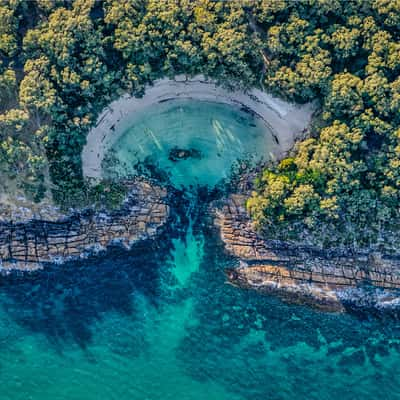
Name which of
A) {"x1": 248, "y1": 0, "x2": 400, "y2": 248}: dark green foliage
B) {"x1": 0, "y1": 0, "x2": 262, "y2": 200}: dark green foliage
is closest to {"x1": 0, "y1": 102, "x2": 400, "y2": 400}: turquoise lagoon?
A: {"x1": 0, "y1": 0, "x2": 262, "y2": 200}: dark green foliage

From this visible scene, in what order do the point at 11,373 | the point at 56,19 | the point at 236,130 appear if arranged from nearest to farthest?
the point at 56,19
the point at 11,373
the point at 236,130

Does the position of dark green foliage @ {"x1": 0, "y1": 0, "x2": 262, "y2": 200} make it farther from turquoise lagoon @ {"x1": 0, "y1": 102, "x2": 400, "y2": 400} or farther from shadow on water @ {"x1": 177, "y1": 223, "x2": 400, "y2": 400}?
shadow on water @ {"x1": 177, "y1": 223, "x2": 400, "y2": 400}

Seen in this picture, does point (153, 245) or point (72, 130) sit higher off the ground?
point (72, 130)

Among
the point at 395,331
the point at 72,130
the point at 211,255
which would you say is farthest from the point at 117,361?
the point at 395,331

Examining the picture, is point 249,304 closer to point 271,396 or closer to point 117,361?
point 271,396

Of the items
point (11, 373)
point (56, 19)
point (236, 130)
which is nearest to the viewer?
point (56, 19)

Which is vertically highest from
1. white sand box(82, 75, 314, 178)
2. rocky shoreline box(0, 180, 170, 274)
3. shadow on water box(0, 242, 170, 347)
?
white sand box(82, 75, 314, 178)
